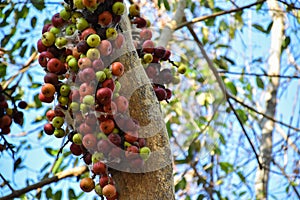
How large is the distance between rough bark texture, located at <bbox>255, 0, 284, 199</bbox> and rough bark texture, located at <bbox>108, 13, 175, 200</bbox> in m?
1.83

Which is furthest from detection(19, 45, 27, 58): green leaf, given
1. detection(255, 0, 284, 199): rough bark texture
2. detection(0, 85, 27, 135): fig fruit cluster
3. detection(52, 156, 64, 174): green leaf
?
detection(255, 0, 284, 199): rough bark texture

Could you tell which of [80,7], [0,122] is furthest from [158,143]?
[0,122]

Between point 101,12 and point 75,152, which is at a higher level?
point 101,12

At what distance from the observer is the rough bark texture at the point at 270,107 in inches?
116

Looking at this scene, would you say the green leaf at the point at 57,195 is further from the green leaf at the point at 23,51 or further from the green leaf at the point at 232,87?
the green leaf at the point at 232,87

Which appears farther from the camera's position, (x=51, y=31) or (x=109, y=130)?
(x=51, y=31)

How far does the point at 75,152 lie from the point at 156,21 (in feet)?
7.20

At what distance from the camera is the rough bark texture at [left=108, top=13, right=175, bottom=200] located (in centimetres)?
99

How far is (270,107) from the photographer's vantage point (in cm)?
316

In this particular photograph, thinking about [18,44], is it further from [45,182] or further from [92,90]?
[92,90]

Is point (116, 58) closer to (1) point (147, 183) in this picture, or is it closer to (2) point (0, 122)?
(1) point (147, 183)

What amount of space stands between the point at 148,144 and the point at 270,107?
225cm

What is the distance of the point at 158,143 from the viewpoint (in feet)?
3.42

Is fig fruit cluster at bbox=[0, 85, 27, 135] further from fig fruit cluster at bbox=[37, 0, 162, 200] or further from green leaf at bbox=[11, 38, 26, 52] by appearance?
green leaf at bbox=[11, 38, 26, 52]
